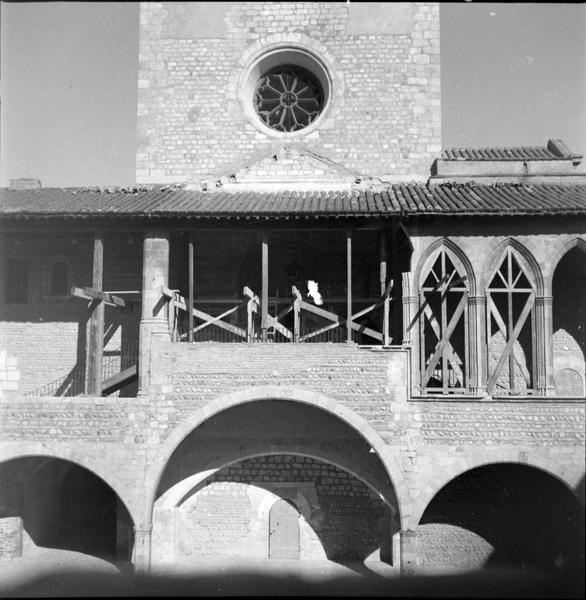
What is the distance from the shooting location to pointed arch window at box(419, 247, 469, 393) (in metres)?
15.0

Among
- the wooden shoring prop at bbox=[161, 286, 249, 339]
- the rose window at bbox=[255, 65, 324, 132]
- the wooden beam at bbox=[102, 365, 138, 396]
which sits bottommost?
the wooden beam at bbox=[102, 365, 138, 396]

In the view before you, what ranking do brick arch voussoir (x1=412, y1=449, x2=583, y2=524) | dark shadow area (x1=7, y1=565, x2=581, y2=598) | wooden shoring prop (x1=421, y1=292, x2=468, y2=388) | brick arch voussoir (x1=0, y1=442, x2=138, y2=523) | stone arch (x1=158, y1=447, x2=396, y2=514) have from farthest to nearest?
stone arch (x1=158, y1=447, x2=396, y2=514), wooden shoring prop (x1=421, y1=292, x2=468, y2=388), brick arch voussoir (x1=0, y1=442, x2=138, y2=523), brick arch voussoir (x1=412, y1=449, x2=583, y2=524), dark shadow area (x1=7, y1=565, x2=581, y2=598)

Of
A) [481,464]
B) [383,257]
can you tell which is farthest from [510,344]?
[383,257]

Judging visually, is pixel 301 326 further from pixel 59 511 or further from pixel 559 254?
pixel 59 511

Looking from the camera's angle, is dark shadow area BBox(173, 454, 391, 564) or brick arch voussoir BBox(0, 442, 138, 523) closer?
brick arch voussoir BBox(0, 442, 138, 523)

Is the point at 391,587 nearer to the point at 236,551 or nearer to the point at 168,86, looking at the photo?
the point at 236,551

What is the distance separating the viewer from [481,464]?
45.5ft

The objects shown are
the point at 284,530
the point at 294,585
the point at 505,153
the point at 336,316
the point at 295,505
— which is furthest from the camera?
the point at 505,153

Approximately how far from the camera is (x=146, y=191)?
17.4 metres

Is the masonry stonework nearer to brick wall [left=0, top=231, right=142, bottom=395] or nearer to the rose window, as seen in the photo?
brick wall [left=0, top=231, right=142, bottom=395]

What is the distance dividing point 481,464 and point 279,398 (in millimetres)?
3801

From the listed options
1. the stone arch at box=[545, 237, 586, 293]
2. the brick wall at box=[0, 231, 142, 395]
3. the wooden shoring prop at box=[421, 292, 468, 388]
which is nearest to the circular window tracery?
the brick wall at box=[0, 231, 142, 395]

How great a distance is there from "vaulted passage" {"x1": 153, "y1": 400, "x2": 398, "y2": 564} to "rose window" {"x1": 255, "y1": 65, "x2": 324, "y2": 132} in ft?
25.6

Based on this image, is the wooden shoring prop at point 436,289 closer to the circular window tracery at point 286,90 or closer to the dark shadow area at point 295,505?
the dark shadow area at point 295,505
